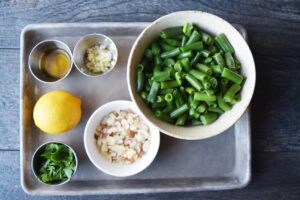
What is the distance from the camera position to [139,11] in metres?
1.18

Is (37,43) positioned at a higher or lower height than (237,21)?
lower

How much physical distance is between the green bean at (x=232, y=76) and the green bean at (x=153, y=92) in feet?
0.56

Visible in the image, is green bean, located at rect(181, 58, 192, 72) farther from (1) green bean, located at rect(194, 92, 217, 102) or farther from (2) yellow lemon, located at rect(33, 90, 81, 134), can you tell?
(2) yellow lemon, located at rect(33, 90, 81, 134)

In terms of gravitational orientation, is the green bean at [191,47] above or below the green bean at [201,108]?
above

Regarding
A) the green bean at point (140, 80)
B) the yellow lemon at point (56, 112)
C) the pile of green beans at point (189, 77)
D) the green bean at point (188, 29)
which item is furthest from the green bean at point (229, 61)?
the yellow lemon at point (56, 112)

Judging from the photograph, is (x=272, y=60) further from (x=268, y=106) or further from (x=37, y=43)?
(x=37, y=43)

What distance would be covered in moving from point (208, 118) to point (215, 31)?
23 cm

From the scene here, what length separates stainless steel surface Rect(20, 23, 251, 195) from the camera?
1093mm

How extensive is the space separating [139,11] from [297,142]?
0.62 meters

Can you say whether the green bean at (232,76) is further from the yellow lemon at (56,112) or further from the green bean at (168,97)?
the yellow lemon at (56,112)

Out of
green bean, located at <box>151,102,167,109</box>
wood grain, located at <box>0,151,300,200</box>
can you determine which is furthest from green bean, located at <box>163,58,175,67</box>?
wood grain, located at <box>0,151,300,200</box>

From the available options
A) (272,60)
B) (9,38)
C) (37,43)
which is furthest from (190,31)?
(9,38)

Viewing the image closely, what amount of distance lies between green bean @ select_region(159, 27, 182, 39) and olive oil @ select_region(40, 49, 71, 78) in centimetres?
29

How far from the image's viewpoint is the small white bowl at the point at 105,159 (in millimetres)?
1062
